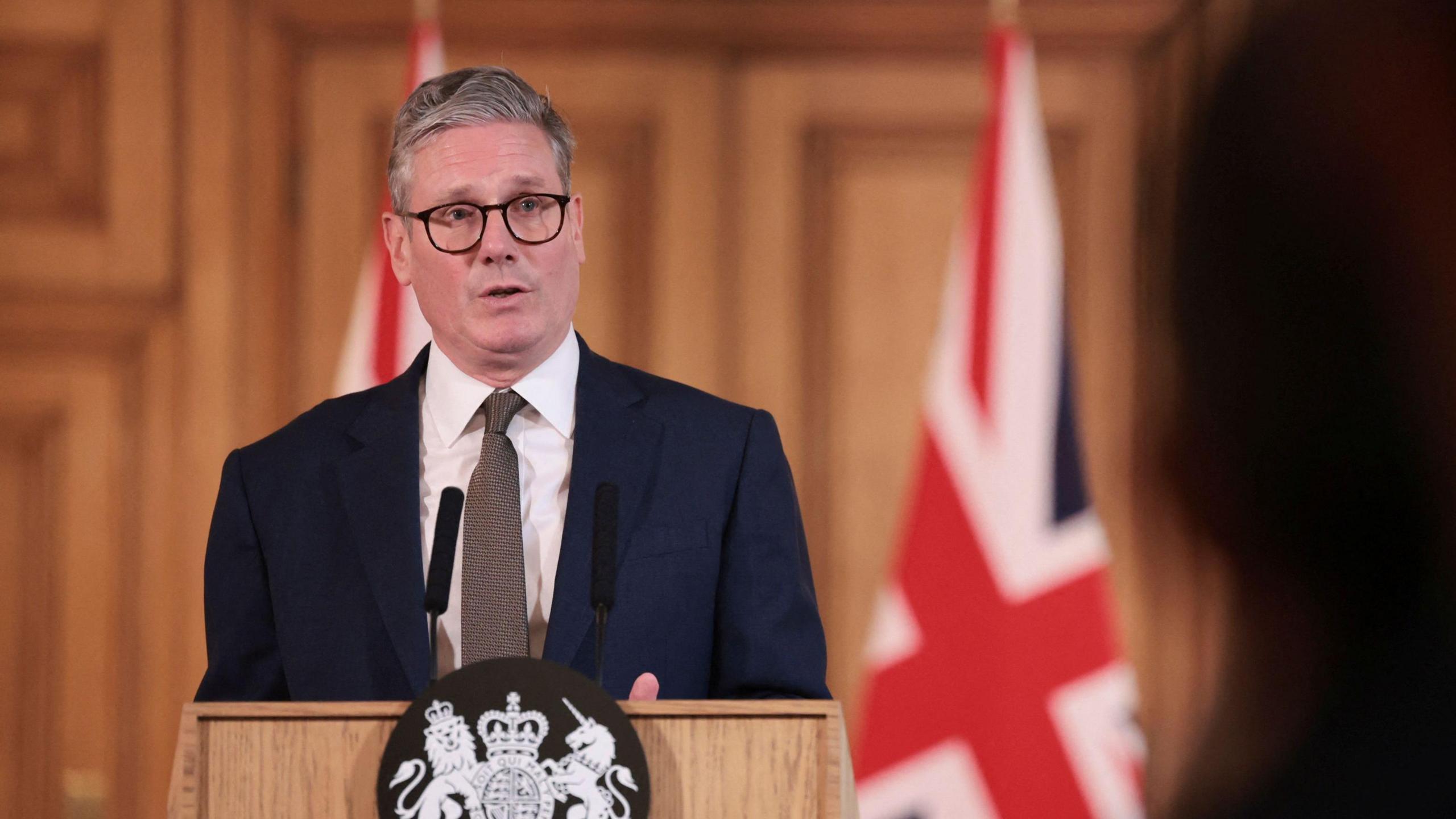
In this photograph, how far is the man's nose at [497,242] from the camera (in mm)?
1733

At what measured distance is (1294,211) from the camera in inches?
123

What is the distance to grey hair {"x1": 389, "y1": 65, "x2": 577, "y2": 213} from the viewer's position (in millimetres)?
1781

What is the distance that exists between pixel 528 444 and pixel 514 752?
684mm

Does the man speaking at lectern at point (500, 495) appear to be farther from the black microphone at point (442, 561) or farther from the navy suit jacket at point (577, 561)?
the black microphone at point (442, 561)

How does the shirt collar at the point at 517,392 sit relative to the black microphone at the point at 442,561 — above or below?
above

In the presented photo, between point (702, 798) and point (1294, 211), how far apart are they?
239 centimetres

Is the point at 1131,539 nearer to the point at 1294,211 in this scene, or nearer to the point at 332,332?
the point at 1294,211

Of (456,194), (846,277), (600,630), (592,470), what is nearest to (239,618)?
(592,470)

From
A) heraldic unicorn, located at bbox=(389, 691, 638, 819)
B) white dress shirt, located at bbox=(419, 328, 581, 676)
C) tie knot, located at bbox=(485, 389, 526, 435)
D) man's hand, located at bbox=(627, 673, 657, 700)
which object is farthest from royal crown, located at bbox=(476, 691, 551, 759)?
tie knot, located at bbox=(485, 389, 526, 435)

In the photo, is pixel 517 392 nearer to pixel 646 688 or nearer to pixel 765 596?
pixel 765 596

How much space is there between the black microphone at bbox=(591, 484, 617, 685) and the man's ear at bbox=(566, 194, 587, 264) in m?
0.62

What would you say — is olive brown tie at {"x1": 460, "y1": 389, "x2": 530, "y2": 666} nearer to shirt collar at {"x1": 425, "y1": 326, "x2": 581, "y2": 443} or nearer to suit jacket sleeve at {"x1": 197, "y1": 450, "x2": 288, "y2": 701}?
shirt collar at {"x1": 425, "y1": 326, "x2": 581, "y2": 443}

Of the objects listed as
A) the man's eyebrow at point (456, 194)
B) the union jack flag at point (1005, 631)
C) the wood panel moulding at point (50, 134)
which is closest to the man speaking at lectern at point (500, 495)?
the man's eyebrow at point (456, 194)

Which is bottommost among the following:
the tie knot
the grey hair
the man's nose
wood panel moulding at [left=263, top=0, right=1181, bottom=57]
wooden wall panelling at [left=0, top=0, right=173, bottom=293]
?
the tie knot
